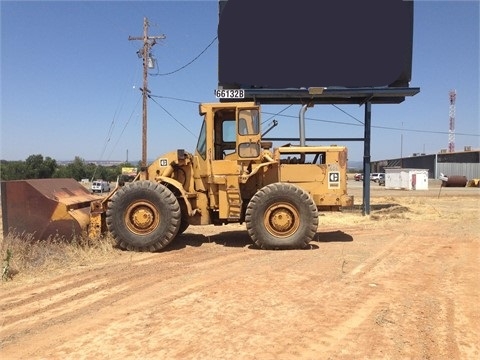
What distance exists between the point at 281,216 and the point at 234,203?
3.11 feet

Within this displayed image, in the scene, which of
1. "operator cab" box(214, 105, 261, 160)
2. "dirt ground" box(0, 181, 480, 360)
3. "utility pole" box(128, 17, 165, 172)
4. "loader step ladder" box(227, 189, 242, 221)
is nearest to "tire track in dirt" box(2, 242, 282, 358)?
"dirt ground" box(0, 181, 480, 360)

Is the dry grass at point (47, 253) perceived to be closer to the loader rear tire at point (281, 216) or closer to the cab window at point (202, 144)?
the cab window at point (202, 144)

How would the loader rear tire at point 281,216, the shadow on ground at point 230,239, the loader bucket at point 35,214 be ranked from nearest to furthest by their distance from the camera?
the loader bucket at point 35,214
the loader rear tire at point 281,216
the shadow on ground at point 230,239

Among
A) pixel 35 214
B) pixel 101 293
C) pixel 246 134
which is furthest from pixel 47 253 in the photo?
pixel 246 134

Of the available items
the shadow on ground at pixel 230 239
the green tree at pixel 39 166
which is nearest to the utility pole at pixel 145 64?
the shadow on ground at pixel 230 239

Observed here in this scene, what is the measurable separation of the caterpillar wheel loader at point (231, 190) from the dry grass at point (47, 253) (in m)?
0.37

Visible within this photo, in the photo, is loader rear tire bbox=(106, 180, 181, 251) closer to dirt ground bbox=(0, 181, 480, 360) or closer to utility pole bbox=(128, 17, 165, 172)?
dirt ground bbox=(0, 181, 480, 360)

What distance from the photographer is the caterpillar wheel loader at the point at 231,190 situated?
28.0 feet

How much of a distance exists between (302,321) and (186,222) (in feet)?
16.8

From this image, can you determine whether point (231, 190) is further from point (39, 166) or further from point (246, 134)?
point (39, 166)

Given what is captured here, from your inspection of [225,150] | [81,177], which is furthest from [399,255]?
[81,177]

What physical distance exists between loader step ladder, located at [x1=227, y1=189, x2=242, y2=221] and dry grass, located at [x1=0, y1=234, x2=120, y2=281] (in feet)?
7.44

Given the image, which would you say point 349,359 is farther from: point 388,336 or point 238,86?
point 238,86

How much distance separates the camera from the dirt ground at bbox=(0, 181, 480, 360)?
13.1 feet
